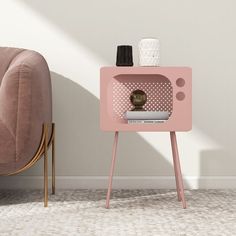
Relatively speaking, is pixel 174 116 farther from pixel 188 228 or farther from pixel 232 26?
pixel 232 26

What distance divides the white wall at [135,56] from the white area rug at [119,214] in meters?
0.18

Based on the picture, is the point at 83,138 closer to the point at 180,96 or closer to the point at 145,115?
the point at 145,115

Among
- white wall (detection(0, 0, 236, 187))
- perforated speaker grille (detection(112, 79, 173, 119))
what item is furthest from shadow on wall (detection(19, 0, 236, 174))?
perforated speaker grille (detection(112, 79, 173, 119))

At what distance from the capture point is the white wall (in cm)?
288

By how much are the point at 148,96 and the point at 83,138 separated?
0.48 metres

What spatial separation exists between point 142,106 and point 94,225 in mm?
847

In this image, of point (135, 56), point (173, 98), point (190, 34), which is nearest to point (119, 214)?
point (173, 98)

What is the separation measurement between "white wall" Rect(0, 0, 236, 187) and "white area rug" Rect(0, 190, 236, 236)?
0.18m

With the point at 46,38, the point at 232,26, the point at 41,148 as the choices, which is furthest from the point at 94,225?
the point at 232,26

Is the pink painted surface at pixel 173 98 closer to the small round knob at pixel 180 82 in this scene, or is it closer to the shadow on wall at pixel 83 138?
the small round knob at pixel 180 82

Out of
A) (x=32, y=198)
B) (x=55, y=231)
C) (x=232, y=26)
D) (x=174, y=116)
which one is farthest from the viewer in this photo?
(x=232, y=26)

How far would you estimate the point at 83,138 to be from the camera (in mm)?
2906

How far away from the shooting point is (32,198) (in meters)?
2.58

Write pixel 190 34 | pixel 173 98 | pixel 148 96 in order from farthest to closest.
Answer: pixel 190 34 → pixel 148 96 → pixel 173 98
